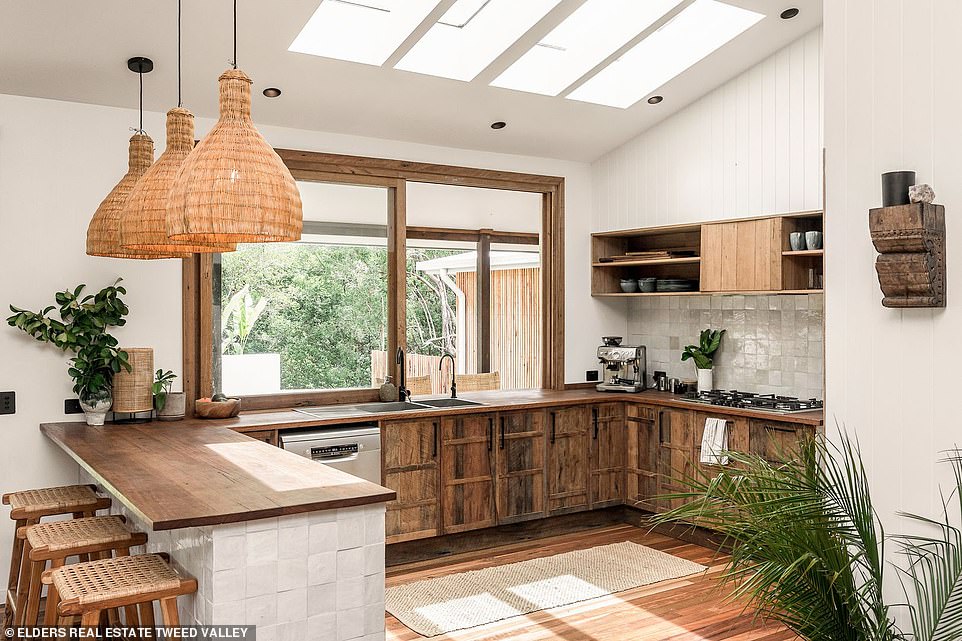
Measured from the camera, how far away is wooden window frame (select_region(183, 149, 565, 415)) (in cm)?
463

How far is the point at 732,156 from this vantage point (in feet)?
17.3

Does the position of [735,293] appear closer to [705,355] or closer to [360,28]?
[705,355]

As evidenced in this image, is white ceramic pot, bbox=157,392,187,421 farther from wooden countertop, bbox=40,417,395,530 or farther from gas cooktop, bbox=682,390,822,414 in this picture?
gas cooktop, bbox=682,390,822,414

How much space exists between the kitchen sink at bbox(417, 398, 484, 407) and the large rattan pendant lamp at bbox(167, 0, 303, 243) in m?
2.90

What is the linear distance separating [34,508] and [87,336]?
1.08 m

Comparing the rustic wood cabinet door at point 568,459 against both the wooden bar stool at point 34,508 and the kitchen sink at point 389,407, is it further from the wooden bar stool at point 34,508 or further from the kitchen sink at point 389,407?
the wooden bar stool at point 34,508

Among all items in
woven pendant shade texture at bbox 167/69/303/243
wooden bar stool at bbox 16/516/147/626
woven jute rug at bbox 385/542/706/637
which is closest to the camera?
woven pendant shade texture at bbox 167/69/303/243

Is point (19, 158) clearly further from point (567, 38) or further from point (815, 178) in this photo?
point (815, 178)

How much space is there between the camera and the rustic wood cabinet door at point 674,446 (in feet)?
16.7

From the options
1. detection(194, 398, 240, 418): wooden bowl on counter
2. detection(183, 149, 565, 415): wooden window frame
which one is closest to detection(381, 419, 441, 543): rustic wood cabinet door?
detection(183, 149, 565, 415): wooden window frame

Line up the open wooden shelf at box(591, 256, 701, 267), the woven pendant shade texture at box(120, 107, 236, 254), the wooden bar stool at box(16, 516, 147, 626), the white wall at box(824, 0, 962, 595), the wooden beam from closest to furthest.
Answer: the white wall at box(824, 0, 962, 595)
the woven pendant shade texture at box(120, 107, 236, 254)
the wooden bar stool at box(16, 516, 147, 626)
the open wooden shelf at box(591, 256, 701, 267)
the wooden beam

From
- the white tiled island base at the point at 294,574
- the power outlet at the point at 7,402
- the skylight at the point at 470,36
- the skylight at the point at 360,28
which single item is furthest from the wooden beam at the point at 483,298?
the white tiled island base at the point at 294,574

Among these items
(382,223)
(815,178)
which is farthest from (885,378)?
(382,223)

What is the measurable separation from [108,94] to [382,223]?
1.78 metres
